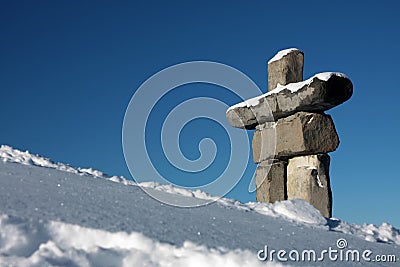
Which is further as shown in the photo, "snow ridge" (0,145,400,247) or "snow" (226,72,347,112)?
"snow" (226,72,347,112)

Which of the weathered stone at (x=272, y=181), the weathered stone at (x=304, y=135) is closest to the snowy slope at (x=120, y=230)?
the weathered stone at (x=304, y=135)

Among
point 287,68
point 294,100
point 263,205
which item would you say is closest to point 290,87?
point 294,100

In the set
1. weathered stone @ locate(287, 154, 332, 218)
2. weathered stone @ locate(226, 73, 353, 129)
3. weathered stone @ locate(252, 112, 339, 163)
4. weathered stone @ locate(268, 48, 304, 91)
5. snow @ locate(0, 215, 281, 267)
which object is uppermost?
weathered stone @ locate(268, 48, 304, 91)

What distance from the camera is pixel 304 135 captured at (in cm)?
785

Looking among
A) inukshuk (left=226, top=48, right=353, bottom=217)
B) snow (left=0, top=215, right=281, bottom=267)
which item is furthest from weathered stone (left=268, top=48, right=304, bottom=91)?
snow (left=0, top=215, right=281, bottom=267)

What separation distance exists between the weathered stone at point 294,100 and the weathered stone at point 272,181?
32.8 inches

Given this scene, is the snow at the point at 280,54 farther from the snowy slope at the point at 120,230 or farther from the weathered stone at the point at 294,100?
the snowy slope at the point at 120,230

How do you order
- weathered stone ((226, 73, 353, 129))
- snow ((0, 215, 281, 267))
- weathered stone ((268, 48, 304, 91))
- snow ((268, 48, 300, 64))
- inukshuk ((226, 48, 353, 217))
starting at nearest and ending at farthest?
snow ((0, 215, 281, 267)) → weathered stone ((226, 73, 353, 129)) → inukshuk ((226, 48, 353, 217)) → weathered stone ((268, 48, 304, 91)) → snow ((268, 48, 300, 64))

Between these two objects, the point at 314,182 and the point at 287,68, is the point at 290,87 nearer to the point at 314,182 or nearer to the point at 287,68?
the point at 287,68

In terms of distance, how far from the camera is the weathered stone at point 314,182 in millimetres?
7805

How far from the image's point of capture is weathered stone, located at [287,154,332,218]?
780 centimetres

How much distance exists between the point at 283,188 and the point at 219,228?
18.0 ft

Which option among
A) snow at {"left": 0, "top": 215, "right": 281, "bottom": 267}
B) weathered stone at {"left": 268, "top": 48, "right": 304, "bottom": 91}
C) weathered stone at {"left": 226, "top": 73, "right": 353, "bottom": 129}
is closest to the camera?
snow at {"left": 0, "top": 215, "right": 281, "bottom": 267}

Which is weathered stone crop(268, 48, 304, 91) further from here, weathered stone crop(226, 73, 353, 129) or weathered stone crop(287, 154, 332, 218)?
weathered stone crop(287, 154, 332, 218)
